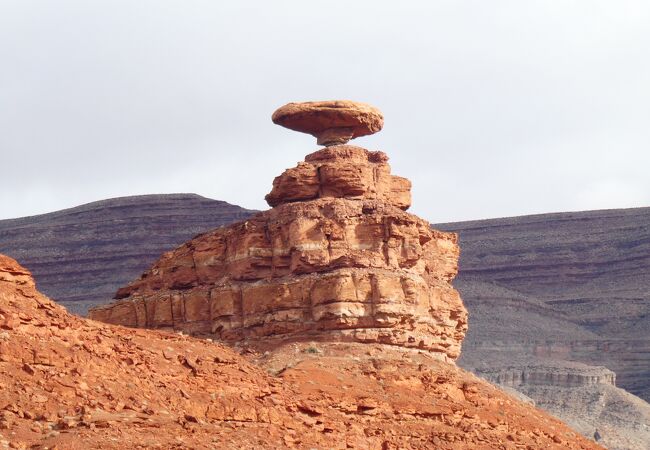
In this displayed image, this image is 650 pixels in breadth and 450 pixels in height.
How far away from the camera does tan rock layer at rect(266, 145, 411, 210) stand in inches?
2259

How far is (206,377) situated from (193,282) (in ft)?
42.9

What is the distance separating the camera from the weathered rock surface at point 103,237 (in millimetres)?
139375

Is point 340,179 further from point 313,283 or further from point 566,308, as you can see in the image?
point 566,308

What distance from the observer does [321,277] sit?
55469 millimetres

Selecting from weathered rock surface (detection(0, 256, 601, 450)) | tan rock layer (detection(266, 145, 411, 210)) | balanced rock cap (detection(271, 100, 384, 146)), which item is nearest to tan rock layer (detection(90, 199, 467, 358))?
tan rock layer (detection(266, 145, 411, 210))

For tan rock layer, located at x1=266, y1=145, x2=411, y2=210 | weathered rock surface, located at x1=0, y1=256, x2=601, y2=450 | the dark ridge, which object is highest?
the dark ridge

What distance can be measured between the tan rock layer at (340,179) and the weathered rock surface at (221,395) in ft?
13.7

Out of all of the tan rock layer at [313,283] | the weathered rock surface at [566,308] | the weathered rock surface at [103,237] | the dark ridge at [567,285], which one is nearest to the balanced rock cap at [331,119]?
the tan rock layer at [313,283]

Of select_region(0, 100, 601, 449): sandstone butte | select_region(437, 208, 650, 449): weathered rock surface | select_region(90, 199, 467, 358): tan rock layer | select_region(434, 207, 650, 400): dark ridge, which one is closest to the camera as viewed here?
select_region(0, 100, 601, 449): sandstone butte

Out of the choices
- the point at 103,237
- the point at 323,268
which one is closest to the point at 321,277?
the point at 323,268

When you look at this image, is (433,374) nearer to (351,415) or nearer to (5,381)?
(351,415)

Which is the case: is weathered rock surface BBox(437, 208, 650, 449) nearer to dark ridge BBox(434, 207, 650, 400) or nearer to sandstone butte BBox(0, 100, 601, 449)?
dark ridge BBox(434, 207, 650, 400)

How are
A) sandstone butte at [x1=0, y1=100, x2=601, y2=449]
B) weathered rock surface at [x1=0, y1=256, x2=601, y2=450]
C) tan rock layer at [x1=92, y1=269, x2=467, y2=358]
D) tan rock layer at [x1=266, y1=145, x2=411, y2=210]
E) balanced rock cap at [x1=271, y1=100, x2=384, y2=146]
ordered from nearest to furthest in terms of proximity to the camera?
weathered rock surface at [x1=0, y1=256, x2=601, y2=450] < sandstone butte at [x1=0, y1=100, x2=601, y2=449] < tan rock layer at [x1=92, y1=269, x2=467, y2=358] < tan rock layer at [x1=266, y1=145, x2=411, y2=210] < balanced rock cap at [x1=271, y1=100, x2=384, y2=146]

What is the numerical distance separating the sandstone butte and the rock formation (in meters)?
0.04
